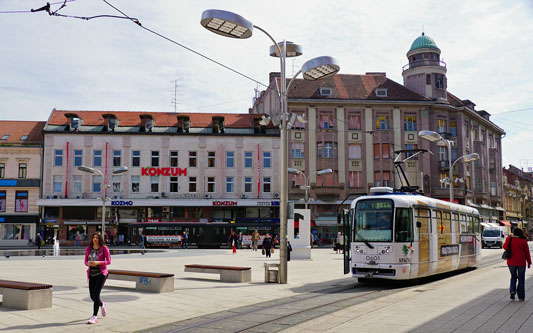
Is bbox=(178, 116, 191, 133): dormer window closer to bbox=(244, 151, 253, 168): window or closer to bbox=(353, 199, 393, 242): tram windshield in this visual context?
bbox=(244, 151, 253, 168): window

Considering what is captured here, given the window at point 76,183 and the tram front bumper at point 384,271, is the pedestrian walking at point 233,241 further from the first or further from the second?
the tram front bumper at point 384,271

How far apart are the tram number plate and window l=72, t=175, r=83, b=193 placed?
4128 centimetres

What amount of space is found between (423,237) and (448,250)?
3079mm

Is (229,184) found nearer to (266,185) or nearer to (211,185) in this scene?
(211,185)

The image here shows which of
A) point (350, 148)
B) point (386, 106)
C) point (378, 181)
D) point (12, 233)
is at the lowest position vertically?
point (12, 233)

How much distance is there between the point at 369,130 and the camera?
2247 inches

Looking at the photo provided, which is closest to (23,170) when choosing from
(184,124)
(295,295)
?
(184,124)

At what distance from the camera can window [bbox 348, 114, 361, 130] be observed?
188 ft

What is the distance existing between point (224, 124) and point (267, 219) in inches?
443

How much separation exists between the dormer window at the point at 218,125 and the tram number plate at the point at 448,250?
38.2 m

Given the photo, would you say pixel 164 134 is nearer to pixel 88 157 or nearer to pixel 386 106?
pixel 88 157

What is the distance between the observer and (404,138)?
190 feet

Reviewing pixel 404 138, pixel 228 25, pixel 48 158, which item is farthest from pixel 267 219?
pixel 228 25

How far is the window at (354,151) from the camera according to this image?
57062mm
